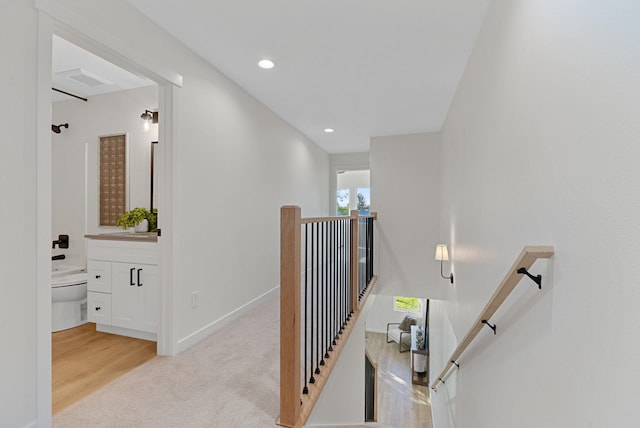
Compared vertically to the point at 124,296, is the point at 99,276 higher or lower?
higher

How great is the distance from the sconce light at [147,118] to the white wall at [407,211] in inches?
133

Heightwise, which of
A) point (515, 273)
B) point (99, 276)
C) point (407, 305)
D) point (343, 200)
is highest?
point (343, 200)

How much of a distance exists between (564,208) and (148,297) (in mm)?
2826

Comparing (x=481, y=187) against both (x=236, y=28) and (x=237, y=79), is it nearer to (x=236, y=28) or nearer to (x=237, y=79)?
(x=236, y=28)

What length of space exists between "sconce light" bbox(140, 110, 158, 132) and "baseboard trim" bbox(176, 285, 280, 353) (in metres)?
2.27

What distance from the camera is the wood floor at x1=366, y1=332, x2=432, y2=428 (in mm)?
5688

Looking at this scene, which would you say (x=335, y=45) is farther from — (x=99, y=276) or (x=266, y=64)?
(x=99, y=276)

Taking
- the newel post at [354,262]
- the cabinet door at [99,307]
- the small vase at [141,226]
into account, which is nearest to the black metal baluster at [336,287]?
the newel post at [354,262]

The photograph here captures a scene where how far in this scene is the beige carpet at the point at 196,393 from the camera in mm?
1678

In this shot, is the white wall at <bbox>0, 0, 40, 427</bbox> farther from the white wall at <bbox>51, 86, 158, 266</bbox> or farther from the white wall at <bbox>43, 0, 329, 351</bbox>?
the white wall at <bbox>51, 86, 158, 266</bbox>

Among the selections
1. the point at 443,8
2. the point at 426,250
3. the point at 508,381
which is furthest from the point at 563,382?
the point at 426,250

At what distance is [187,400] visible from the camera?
1846 millimetres

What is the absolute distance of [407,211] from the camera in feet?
17.4

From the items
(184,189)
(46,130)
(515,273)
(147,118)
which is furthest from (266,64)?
(515,273)
